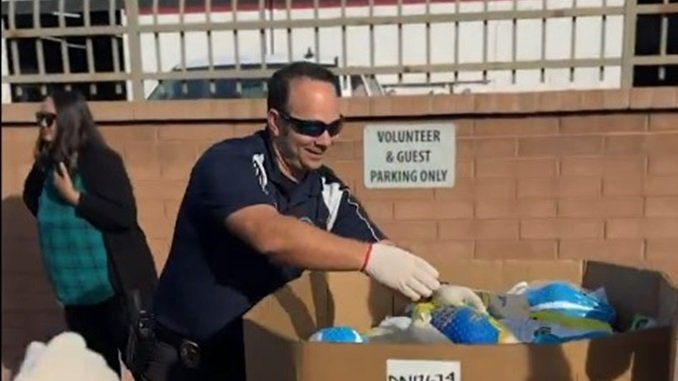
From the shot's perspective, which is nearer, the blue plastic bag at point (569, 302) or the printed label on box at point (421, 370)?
the printed label on box at point (421, 370)

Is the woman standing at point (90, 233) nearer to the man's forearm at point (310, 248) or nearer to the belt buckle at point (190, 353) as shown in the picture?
the belt buckle at point (190, 353)

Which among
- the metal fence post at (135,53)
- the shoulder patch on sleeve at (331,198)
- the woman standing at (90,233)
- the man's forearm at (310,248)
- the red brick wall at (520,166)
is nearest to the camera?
the man's forearm at (310,248)

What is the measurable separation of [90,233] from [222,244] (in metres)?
1.60

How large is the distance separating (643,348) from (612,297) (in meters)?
0.51

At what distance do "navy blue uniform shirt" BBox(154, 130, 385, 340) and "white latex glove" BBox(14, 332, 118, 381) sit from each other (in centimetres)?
21

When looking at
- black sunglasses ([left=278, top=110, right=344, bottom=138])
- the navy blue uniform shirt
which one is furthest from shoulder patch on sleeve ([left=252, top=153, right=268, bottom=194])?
black sunglasses ([left=278, top=110, right=344, bottom=138])

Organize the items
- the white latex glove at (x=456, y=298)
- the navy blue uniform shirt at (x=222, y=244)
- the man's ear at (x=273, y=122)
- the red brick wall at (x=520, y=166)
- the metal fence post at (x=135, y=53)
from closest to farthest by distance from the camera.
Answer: the white latex glove at (x=456, y=298), the navy blue uniform shirt at (x=222, y=244), the man's ear at (x=273, y=122), the red brick wall at (x=520, y=166), the metal fence post at (x=135, y=53)

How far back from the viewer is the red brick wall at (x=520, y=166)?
12.4 ft

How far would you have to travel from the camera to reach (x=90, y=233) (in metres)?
3.49

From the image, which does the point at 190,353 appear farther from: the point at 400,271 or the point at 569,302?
the point at 569,302

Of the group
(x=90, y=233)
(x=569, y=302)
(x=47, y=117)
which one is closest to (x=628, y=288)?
→ (x=569, y=302)

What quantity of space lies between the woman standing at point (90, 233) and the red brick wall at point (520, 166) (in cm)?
56

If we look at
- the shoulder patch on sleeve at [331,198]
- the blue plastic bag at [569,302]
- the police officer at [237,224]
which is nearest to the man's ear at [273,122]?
the police officer at [237,224]

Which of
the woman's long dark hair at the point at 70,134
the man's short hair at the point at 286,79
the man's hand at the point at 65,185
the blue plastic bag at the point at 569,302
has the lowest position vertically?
the blue plastic bag at the point at 569,302
